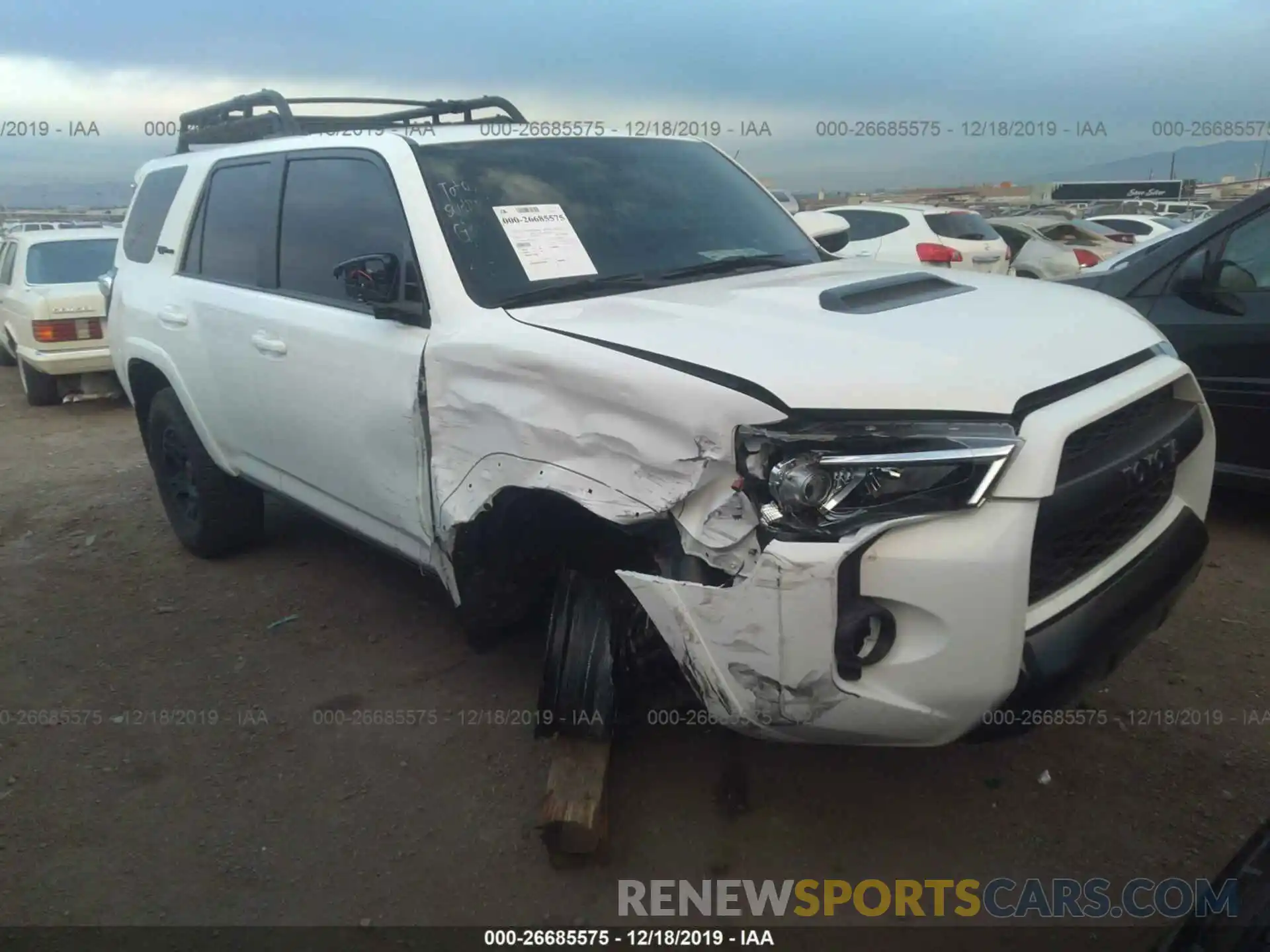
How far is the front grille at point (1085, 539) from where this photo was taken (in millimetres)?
2168

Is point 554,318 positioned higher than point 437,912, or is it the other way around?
point 554,318

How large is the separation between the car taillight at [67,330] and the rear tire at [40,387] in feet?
1.86

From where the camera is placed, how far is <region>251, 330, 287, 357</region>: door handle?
362 cm

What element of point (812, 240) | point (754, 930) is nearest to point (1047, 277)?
point (812, 240)

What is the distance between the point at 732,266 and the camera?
3324mm

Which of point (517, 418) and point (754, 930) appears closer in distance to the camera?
point (754, 930)

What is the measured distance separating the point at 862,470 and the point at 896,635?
1.18 feet

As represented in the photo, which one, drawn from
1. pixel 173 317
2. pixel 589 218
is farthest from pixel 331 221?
pixel 173 317

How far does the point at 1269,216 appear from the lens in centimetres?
421

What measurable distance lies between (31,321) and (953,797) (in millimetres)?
9360

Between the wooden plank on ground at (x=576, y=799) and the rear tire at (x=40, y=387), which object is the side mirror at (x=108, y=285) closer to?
the wooden plank on ground at (x=576, y=799)

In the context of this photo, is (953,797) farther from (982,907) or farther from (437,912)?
(437,912)

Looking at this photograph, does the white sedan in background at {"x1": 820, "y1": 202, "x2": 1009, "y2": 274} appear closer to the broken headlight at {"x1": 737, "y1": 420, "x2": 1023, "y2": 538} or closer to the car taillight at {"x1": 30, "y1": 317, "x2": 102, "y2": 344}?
the car taillight at {"x1": 30, "y1": 317, "x2": 102, "y2": 344}

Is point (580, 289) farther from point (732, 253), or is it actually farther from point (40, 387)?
point (40, 387)
